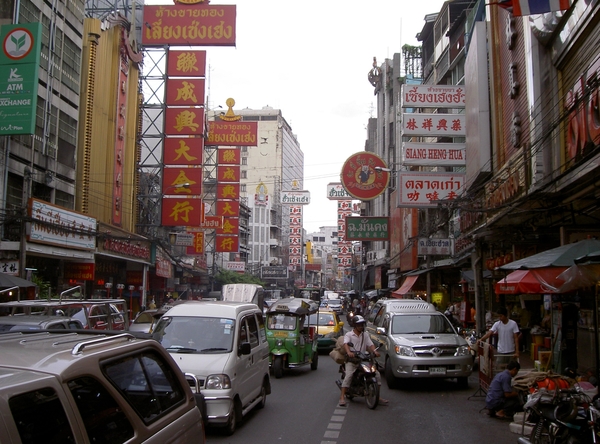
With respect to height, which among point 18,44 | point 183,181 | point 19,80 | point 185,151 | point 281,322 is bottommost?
point 281,322

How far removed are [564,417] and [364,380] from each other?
509 cm

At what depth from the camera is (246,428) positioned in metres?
9.23

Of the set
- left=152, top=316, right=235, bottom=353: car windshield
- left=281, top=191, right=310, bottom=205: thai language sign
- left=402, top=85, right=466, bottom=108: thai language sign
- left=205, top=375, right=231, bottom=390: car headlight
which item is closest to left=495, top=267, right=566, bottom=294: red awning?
left=152, top=316, right=235, bottom=353: car windshield

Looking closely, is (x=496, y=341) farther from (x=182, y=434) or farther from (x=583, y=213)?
(x=182, y=434)

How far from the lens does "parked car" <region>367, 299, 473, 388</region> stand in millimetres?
12727

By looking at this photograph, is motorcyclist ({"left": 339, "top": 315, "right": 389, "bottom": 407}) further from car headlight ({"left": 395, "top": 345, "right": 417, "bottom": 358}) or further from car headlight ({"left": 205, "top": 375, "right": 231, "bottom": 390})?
car headlight ({"left": 205, "top": 375, "right": 231, "bottom": 390})

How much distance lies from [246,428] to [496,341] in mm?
5994

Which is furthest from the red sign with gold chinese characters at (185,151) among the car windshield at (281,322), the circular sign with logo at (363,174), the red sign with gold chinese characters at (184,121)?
the car windshield at (281,322)

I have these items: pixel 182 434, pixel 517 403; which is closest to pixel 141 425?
pixel 182 434

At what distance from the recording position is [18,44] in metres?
19.5

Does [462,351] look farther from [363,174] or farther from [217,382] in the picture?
[363,174]

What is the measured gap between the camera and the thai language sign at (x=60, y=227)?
71.4 ft

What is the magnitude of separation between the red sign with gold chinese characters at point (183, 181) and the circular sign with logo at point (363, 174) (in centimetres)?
794

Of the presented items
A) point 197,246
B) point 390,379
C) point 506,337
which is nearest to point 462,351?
point 506,337
